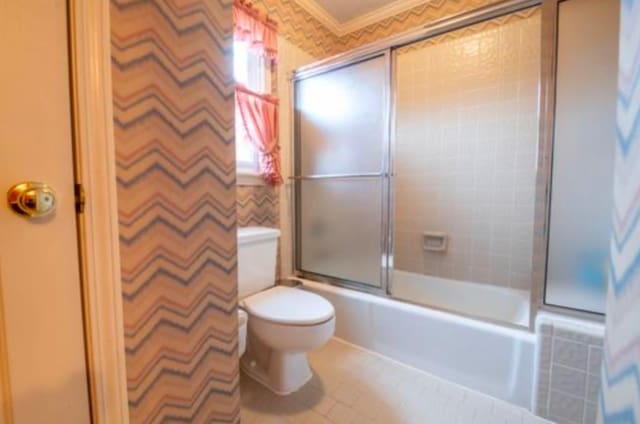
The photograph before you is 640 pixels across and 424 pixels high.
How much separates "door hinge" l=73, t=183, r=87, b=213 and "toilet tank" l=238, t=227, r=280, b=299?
1026mm

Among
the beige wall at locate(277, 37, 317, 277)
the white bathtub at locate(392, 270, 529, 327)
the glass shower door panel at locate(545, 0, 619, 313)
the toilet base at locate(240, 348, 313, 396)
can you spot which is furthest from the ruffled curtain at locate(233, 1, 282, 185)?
the glass shower door panel at locate(545, 0, 619, 313)

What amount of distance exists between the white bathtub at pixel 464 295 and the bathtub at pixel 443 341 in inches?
7.8

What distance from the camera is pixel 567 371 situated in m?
1.20

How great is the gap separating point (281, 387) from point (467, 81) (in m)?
2.39

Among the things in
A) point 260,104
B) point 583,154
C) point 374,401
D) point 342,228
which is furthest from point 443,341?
point 260,104

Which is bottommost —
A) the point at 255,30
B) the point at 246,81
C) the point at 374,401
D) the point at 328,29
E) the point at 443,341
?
the point at 374,401

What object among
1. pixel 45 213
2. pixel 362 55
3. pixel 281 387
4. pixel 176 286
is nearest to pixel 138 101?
pixel 45 213

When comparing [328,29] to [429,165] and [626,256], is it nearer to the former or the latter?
[429,165]

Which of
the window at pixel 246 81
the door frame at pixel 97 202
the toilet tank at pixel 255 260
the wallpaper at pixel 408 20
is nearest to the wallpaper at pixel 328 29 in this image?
the wallpaper at pixel 408 20

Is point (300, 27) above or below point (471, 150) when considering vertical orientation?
above

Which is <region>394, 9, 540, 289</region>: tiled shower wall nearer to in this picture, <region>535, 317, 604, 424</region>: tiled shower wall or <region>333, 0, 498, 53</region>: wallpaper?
<region>333, 0, 498, 53</region>: wallpaper

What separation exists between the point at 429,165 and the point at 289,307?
1649mm

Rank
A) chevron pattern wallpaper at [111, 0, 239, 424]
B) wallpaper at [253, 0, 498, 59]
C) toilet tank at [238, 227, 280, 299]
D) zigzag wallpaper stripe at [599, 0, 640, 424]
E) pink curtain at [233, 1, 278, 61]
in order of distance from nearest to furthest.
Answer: zigzag wallpaper stripe at [599, 0, 640, 424] < chevron pattern wallpaper at [111, 0, 239, 424] < toilet tank at [238, 227, 280, 299] < pink curtain at [233, 1, 278, 61] < wallpaper at [253, 0, 498, 59]

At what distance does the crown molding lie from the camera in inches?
88.8
